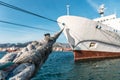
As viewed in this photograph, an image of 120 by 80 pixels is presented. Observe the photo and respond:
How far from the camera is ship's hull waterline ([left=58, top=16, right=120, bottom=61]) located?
3158 centimetres

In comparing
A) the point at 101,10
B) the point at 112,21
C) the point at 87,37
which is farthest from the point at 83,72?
the point at 101,10

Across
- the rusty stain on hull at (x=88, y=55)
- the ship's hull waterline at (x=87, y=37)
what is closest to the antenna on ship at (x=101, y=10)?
the ship's hull waterline at (x=87, y=37)

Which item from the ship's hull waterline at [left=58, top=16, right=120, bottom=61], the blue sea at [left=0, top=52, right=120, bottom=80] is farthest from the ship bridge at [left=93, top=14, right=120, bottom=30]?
the blue sea at [left=0, top=52, right=120, bottom=80]

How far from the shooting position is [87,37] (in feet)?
104

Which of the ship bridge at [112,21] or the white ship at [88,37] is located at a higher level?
the ship bridge at [112,21]

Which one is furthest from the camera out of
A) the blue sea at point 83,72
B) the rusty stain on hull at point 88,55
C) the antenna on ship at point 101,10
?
the antenna on ship at point 101,10

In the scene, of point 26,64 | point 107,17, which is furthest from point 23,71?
point 107,17

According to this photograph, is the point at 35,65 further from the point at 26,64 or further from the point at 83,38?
the point at 83,38

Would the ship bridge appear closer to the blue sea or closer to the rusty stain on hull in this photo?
the rusty stain on hull

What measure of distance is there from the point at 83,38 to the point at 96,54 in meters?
3.54

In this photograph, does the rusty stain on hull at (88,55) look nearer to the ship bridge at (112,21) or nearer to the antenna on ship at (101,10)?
the ship bridge at (112,21)

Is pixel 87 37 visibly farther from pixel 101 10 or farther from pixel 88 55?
pixel 101 10

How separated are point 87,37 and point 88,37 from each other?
17 cm

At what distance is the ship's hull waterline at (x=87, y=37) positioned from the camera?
31.6 m
